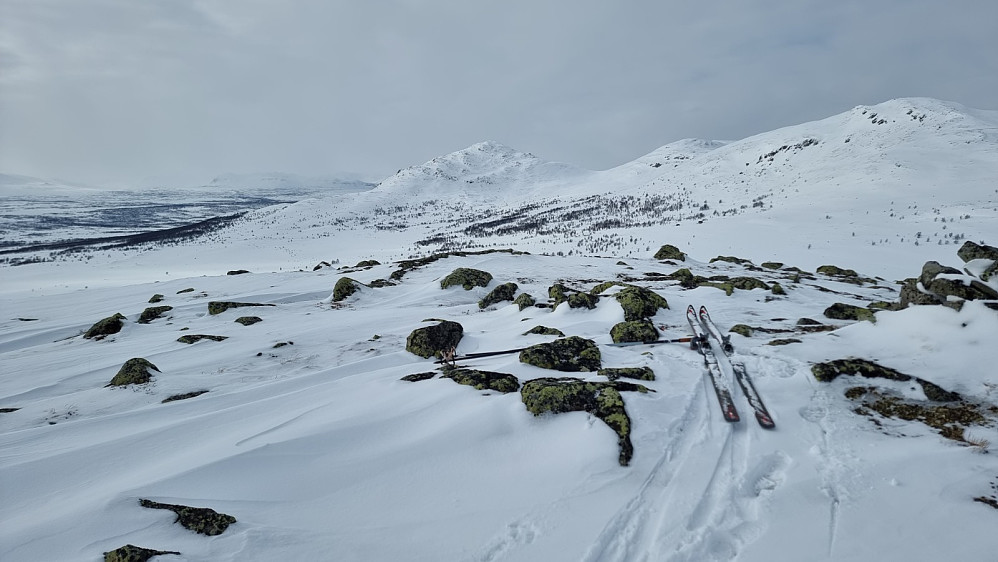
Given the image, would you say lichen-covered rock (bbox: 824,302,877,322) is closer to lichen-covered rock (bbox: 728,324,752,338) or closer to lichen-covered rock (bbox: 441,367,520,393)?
lichen-covered rock (bbox: 728,324,752,338)

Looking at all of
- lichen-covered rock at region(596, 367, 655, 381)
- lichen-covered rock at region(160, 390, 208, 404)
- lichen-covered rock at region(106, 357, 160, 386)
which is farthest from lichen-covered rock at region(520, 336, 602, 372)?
lichen-covered rock at region(106, 357, 160, 386)

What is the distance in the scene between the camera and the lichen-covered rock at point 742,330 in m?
7.79

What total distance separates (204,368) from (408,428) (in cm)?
539

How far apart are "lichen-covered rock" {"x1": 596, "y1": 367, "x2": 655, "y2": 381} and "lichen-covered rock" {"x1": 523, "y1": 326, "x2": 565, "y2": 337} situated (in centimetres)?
239

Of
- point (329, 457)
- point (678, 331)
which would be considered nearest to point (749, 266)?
point (678, 331)

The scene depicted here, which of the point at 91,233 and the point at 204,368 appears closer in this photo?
the point at 204,368

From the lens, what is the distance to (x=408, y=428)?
15.9 feet

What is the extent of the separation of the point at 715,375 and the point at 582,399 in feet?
8.02

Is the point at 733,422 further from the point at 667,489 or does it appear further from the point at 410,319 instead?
the point at 410,319

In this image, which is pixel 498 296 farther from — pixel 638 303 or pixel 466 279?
pixel 638 303

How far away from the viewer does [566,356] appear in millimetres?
6910

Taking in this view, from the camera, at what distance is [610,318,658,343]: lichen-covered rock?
25.3 ft

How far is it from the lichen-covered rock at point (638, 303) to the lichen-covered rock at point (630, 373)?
3.32m

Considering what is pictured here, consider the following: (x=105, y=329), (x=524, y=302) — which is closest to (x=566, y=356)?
(x=524, y=302)
